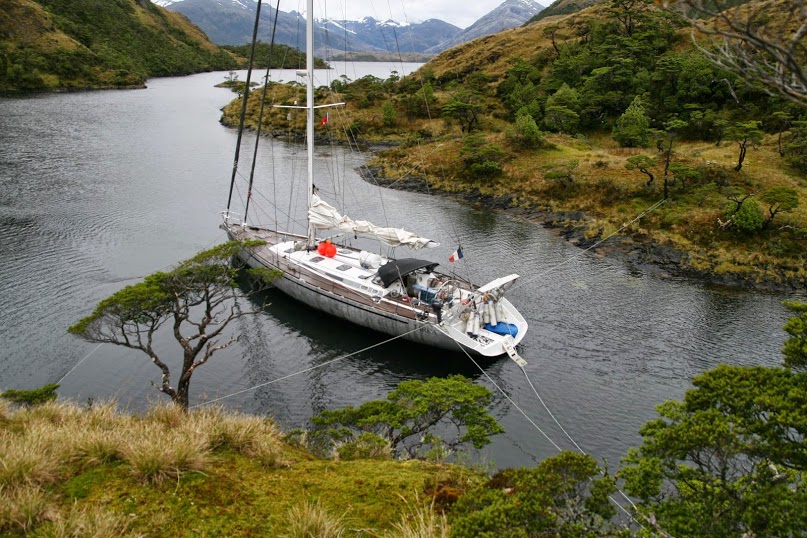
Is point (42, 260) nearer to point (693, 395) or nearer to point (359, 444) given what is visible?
point (359, 444)

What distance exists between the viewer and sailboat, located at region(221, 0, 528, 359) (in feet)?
86.0

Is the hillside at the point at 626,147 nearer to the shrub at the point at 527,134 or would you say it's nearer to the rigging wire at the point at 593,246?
the shrub at the point at 527,134

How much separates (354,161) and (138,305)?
58227 millimetres

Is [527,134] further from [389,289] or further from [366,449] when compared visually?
[366,449]

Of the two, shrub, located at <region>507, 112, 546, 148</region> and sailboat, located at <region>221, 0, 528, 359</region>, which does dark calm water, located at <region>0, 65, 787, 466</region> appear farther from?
shrub, located at <region>507, 112, 546, 148</region>

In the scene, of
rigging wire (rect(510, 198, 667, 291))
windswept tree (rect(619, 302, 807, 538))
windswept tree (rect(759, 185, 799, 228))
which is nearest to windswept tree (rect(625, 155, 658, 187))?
rigging wire (rect(510, 198, 667, 291))

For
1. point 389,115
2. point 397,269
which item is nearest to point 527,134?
point 389,115

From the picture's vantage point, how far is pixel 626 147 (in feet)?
197

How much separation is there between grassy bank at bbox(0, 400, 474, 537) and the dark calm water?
988 cm

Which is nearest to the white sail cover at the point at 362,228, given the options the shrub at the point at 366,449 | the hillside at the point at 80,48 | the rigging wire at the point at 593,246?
the rigging wire at the point at 593,246

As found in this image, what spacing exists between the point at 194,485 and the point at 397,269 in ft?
62.0

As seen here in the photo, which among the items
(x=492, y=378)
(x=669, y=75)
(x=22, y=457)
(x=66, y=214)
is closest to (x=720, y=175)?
(x=669, y=75)

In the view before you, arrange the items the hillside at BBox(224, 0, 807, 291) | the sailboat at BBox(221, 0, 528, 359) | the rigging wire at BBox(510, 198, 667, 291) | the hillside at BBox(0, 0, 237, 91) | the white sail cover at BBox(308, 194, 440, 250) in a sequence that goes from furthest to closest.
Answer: the hillside at BBox(0, 0, 237, 91), the hillside at BBox(224, 0, 807, 291), the rigging wire at BBox(510, 198, 667, 291), the white sail cover at BBox(308, 194, 440, 250), the sailboat at BBox(221, 0, 528, 359)

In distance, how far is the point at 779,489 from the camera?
8023 mm
